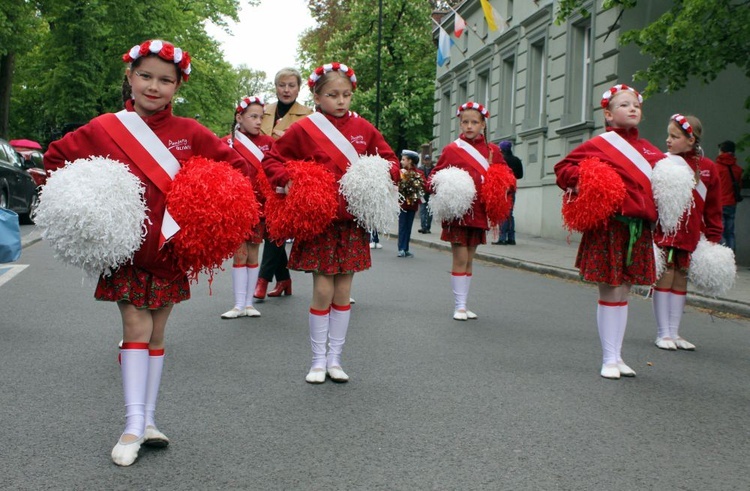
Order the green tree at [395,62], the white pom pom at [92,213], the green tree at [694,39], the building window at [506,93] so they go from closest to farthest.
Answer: the white pom pom at [92,213]
the green tree at [694,39]
the building window at [506,93]
the green tree at [395,62]

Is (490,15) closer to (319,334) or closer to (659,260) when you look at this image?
Answer: (659,260)

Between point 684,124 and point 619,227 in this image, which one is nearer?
point 619,227

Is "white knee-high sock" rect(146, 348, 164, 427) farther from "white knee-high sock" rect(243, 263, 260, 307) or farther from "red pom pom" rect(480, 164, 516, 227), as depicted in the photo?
"red pom pom" rect(480, 164, 516, 227)

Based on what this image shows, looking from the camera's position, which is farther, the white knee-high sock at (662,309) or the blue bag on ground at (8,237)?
the white knee-high sock at (662,309)

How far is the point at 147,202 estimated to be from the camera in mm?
3818

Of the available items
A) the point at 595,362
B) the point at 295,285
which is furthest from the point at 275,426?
the point at 295,285

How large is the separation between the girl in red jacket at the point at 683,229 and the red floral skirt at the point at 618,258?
839mm

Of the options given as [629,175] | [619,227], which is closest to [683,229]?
[619,227]

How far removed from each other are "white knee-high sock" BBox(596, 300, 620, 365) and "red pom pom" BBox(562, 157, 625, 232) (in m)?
0.57

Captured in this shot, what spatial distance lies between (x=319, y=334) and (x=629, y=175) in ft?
7.25

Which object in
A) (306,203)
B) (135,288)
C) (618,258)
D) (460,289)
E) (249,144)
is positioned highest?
(249,144)

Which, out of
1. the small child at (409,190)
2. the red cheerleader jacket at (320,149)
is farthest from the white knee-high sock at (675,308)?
the small child at (409,190)

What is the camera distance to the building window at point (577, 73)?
19.7 m

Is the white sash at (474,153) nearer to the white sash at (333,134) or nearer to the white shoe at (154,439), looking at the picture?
the white sash at (333,134)
